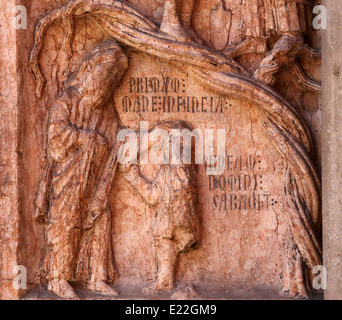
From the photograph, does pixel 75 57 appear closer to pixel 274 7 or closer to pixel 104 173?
pixel 104 173

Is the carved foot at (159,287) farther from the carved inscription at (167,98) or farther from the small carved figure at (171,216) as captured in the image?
the carved inscription at (167,98)

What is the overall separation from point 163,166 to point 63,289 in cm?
118

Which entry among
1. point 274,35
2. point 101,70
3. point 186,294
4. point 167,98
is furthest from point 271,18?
point 186,294

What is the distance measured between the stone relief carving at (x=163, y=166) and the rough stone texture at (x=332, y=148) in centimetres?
31

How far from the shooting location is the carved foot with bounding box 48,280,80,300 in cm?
570

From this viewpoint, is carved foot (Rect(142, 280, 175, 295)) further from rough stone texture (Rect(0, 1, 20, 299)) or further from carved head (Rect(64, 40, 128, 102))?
carved head (Rect(64, 40, 128, 102))

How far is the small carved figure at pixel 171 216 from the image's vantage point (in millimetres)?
5672

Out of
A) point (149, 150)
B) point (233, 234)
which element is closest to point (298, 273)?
point (233, 234)

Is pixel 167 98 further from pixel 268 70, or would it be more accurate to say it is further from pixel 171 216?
pixel 171 216

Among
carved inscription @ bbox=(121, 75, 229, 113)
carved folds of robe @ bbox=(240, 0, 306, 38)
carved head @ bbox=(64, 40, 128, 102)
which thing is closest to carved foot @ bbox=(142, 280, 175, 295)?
carved inscription @ bbox=(121, 75, 229, 113)

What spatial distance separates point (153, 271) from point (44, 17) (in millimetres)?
2088

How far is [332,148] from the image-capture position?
5.28 metres

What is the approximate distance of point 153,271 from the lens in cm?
580

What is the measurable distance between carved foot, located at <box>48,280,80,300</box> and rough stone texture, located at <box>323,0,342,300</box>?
186 cm
